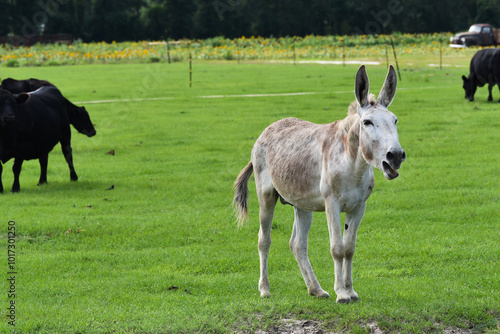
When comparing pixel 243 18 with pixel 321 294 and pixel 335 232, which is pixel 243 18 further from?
pixel 335 232

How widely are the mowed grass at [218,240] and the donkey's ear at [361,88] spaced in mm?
2060

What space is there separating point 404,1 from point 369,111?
82.7 metres

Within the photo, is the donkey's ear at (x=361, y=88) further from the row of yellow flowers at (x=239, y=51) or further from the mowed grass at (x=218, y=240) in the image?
the row of yellow flowers at (x=239, y=51)

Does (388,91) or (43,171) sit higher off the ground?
(388,91)

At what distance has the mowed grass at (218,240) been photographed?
705 cm

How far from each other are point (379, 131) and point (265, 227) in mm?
2017

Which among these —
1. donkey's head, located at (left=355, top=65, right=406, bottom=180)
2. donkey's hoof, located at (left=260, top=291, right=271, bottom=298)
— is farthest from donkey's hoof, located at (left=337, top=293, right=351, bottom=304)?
donkey's head, located at (left=355, top=65, right=406, bottom=180)

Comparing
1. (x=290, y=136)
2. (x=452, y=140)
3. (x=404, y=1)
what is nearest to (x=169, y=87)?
(x=452, y=140)

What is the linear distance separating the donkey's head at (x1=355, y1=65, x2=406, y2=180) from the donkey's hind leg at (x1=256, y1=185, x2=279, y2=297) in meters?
1.63

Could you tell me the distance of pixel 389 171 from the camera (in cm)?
602

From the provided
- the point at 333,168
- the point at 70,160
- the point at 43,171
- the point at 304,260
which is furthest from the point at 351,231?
the point at 70,160

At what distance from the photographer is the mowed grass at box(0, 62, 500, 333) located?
23.1 ft

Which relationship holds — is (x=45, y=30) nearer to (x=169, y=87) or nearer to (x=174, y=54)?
(x=174, y=54)

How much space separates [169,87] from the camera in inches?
1351
